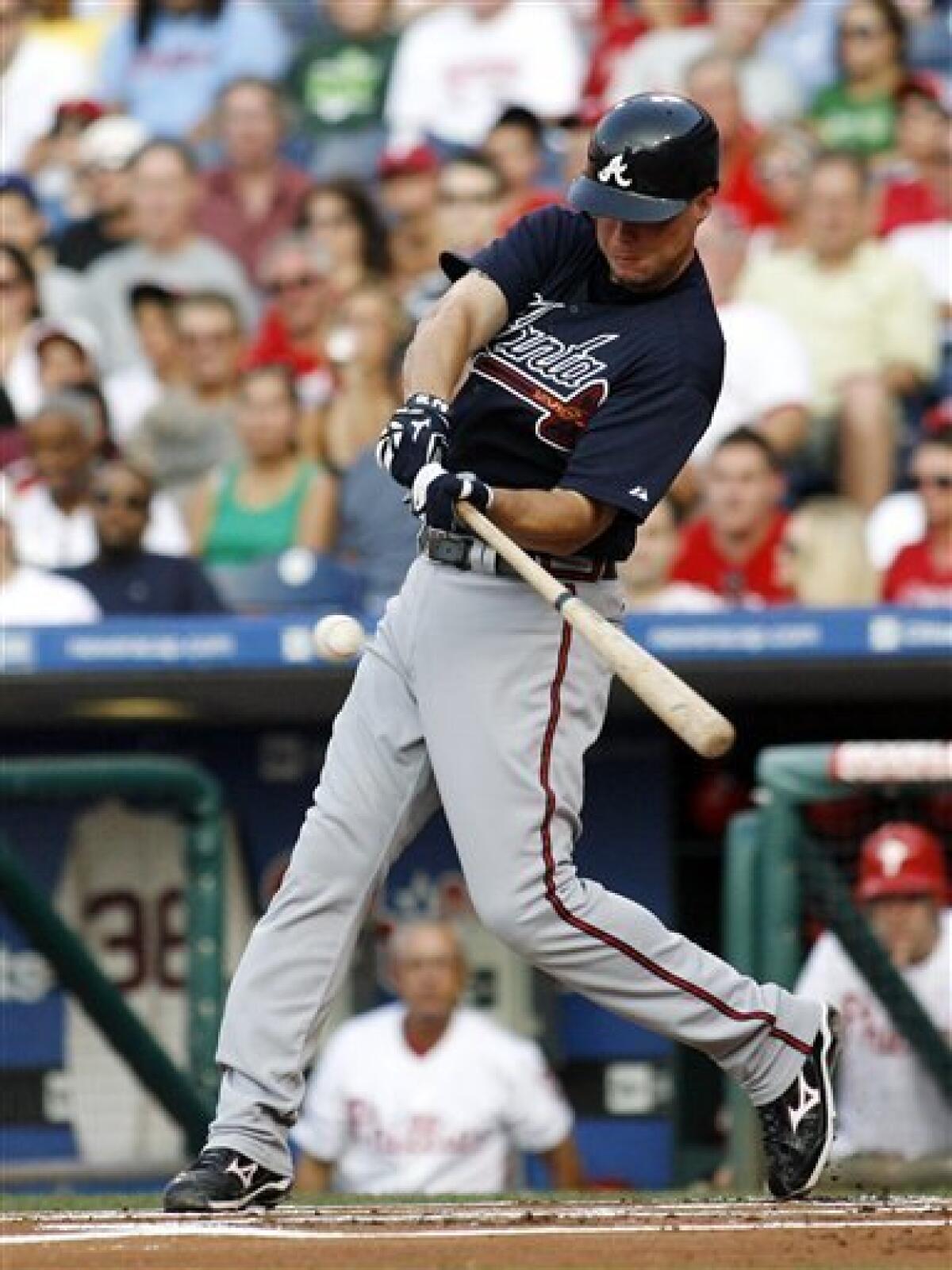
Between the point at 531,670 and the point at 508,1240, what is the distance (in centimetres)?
94

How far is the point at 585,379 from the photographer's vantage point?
436 cm

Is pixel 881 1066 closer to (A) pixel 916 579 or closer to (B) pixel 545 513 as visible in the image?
(A) pixel 916 579

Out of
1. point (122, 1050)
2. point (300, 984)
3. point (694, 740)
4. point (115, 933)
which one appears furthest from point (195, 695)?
point (694, 740)

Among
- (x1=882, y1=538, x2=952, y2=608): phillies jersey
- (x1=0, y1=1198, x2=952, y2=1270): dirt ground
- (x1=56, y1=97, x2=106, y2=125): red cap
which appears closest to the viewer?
(x1=0, y1=1198, x2=952, y2=1270): dirt ground

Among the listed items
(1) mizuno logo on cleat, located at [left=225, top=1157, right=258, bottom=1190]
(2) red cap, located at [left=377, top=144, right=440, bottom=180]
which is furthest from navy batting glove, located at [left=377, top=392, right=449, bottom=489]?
(2) red cap, located at [left=377, top=144, right=440, bottom=180]

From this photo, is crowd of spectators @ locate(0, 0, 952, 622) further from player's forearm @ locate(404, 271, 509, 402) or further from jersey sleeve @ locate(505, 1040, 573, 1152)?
player's forearm @ locate(404, 271, 509, 402)

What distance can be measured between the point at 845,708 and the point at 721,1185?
1596 millimetres

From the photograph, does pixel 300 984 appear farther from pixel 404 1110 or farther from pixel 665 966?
pixel 404 1110

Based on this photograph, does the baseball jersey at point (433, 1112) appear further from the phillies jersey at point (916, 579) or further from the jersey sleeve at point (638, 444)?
the jersey sleeve at point (638, 444)

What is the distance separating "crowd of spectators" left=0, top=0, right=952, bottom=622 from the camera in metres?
8.02

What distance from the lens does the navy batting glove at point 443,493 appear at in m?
4.14

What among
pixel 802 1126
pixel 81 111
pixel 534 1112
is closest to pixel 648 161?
pixel 802 1126

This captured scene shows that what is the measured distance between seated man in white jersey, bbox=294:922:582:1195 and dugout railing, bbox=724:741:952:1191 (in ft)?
1.89

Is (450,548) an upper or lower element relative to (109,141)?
lower
